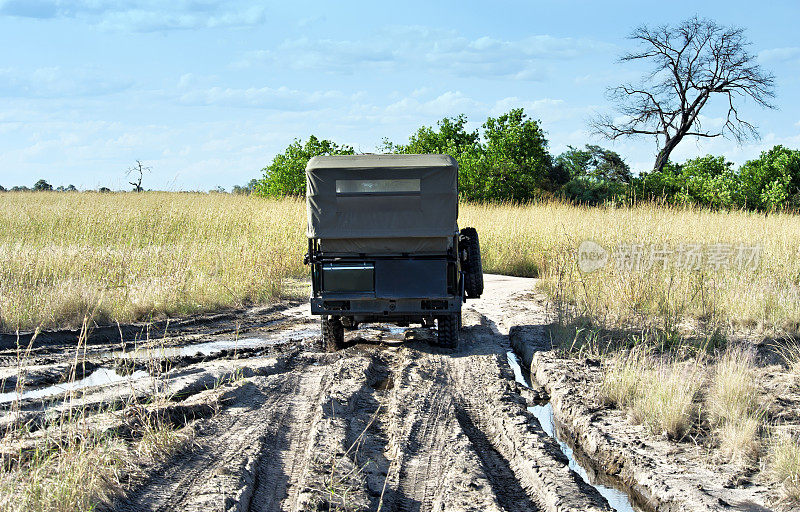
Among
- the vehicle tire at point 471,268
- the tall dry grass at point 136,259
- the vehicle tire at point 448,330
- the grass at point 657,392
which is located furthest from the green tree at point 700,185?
the grass at point 657,392

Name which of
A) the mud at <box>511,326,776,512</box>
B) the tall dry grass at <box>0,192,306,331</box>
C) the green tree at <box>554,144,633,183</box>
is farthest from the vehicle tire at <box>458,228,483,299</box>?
the green tree at <box>554,144,633,183</box>

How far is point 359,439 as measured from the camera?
19.3ft

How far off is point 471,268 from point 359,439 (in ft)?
15.8

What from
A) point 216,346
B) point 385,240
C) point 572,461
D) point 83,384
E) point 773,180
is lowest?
point 572,461

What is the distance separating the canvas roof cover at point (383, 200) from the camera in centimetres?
928

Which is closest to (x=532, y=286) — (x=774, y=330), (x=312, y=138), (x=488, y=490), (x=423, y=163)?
(x=774, y=330)

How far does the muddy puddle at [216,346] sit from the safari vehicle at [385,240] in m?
1.67

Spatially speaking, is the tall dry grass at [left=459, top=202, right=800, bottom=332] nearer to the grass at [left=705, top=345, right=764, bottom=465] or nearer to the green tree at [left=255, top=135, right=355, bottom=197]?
the grass at [left=705, top=345, right=764, bottom=465]

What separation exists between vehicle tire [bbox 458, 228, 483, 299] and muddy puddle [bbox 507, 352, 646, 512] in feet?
4.83

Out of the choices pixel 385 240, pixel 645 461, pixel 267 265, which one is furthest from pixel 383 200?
pixel 267 265

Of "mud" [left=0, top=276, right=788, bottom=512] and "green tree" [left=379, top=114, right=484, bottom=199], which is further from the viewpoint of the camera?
"green tree" [left=379, top=114, right=484, bottom=199]

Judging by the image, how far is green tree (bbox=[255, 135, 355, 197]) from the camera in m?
37.4

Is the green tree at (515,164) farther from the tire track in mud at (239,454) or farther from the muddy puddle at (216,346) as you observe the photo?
the tire track in mud at (239,454)

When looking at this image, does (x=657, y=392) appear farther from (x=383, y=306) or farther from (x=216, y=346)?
(x=216, y=346)
